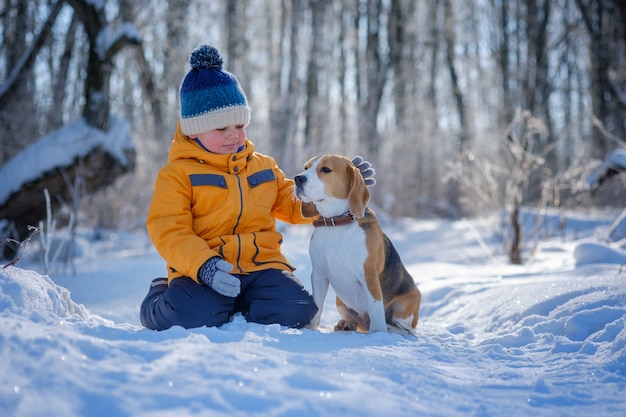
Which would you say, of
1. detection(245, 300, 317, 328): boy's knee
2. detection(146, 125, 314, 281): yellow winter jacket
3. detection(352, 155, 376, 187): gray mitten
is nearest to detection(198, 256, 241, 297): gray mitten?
detection(146, 125, 314, 281): yellow winter jacket

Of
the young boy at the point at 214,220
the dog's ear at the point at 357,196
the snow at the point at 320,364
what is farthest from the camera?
the dog's ear at the point at 357,196

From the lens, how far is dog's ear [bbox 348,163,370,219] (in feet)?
9.71

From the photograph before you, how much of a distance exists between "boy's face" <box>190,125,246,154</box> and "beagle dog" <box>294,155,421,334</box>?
18.3 inches

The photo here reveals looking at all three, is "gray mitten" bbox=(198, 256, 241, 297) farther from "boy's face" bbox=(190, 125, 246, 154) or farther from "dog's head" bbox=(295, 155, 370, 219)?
"boy's face" bbox=(190, 125, 246, 154)

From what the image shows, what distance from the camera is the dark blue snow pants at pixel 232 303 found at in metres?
2.79

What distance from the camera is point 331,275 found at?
10.1 feet

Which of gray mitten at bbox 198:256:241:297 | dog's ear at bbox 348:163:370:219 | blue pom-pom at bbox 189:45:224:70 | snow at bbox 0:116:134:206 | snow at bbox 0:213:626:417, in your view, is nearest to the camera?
snow at bbox 0:213:626:417

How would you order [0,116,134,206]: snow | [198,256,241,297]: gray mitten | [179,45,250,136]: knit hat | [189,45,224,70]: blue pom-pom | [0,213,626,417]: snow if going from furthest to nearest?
[0,116,134,206]: snow → [189,45,224,70]: blue pom-pom → [179,45,250,136]: knit hat → [198,256,241,297]: gray mitten → [0,213,626,417]: snow

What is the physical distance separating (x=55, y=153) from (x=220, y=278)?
430cm

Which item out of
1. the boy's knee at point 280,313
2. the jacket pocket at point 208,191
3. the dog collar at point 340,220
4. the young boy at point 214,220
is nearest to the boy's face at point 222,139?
the young boy at point 214,220

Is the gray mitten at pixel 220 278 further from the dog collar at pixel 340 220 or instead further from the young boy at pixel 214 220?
the dog collar at pixel 340 220

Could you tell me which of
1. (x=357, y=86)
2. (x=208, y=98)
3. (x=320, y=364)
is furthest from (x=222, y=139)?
(x=357, y=86)

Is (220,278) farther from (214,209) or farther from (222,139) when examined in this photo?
(222,139)

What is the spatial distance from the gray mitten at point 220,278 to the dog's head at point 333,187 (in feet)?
2.11
